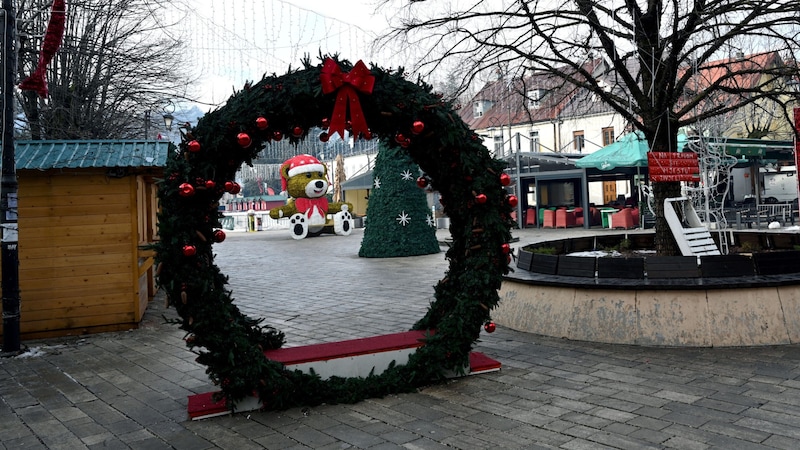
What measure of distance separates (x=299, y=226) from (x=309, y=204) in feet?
3.54

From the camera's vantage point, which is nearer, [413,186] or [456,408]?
[456,408]

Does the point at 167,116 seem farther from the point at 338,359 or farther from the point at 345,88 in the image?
the point at 338,359

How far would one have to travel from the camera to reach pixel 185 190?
4.61 metres

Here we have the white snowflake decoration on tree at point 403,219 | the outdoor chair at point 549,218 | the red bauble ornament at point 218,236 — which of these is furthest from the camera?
the outdoor chair at point 549,218

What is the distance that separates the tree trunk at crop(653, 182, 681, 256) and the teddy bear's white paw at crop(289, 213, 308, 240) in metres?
19.8

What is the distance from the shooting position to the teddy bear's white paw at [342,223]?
93.9ft

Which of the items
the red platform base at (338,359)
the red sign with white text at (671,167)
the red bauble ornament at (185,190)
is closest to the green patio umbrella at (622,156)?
the red sign with white text at (671,167)

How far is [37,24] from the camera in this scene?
42.5 ft

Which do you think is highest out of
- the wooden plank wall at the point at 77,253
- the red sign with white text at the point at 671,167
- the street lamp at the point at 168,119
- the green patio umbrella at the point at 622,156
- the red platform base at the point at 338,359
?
the street lamp at the point at 168,119

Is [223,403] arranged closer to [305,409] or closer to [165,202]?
[305,409]

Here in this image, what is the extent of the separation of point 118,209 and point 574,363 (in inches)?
249

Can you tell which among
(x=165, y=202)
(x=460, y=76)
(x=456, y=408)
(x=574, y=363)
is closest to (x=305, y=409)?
(x=456, y=408)

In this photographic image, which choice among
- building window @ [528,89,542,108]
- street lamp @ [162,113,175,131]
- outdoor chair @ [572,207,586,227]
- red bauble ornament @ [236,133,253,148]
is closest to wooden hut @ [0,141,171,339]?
red bauble ornament @ [236,133,253,148]

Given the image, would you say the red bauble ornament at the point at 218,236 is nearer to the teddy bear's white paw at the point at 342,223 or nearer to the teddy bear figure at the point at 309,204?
the teddy bear figure at the point at 309,204
